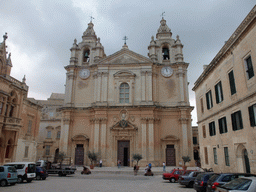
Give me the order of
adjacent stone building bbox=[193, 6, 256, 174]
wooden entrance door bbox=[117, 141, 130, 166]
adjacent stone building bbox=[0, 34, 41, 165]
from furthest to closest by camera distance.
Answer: wooden entrance door bbox=[117, 141, 130, 166] → adjacent stone building bbox=[0, 34, 41, 165] → adjacent stone building bbox=[193, 6, 256, 174]

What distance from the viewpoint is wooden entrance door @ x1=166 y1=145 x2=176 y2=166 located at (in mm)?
27953

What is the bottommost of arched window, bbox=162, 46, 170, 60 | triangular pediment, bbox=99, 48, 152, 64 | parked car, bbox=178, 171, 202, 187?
parked car, bbox=178, 171, 202, 187

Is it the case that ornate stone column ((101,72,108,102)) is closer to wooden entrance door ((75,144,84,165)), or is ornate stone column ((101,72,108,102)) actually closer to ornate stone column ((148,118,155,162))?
ornate stone column ((148,118,155,162))

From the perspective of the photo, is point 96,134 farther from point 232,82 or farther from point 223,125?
point 232,82

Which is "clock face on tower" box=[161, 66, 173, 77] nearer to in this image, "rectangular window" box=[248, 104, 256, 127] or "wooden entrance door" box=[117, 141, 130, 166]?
"wooden entrance door" box=[117, 141, 130, 166]

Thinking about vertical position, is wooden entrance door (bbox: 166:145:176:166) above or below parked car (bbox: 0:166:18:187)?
above

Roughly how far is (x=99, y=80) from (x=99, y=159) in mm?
11092

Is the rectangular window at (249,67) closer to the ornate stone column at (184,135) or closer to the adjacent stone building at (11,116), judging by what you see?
the ornate stone column at (184,135)

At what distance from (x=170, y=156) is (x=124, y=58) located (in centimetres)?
1558

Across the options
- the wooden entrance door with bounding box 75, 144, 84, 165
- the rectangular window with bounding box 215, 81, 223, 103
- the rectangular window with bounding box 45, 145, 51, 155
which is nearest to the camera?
the rectangular window with bounding box 215, 81, 223, 103

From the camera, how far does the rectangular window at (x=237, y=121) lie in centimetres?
1414

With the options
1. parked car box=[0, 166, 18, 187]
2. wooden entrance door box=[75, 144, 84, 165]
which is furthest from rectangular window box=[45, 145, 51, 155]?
parked car box=[0, 166, 18, 187]

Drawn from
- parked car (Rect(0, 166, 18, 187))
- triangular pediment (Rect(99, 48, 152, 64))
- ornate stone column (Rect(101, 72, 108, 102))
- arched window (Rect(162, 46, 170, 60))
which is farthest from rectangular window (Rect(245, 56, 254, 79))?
arched window (Rect(162, 46, 170, 60))

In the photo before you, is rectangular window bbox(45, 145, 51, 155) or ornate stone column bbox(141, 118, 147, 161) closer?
ornate stone column bbox(141, 118, 147, 161)
